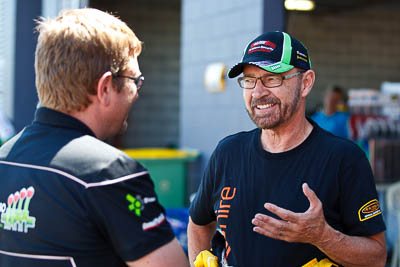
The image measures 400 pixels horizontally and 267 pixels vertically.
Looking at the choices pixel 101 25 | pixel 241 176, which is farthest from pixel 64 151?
pixel 241 176

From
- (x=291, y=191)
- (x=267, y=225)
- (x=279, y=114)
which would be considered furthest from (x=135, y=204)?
(x=279, y=114)

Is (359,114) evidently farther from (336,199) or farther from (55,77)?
(55,77)

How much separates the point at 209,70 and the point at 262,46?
295 cm

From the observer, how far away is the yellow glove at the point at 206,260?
1979 millimetres

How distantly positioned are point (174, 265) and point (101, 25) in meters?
0.70

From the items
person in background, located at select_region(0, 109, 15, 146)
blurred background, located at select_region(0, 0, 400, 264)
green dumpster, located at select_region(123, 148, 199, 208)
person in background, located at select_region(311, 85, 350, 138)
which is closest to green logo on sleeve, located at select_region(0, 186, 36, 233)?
blurred background, located at select_region(0, 0, 400, 264)

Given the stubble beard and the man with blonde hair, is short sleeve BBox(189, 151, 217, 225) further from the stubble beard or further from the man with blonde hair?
the man with blonde hair

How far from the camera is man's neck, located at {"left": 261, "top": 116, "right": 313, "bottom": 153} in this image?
197 cm

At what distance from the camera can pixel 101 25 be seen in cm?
136

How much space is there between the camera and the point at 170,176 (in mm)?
5160

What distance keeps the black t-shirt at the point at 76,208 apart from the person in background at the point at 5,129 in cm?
512

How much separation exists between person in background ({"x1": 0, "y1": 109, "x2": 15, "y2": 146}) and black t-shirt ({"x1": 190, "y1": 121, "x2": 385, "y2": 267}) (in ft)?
15.8

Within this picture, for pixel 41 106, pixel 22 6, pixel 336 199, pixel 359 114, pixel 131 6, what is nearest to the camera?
pixel 41 106

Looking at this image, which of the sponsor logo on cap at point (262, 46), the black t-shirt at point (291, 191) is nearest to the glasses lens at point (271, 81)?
the sponsor logo on cap at point (262, 46)
